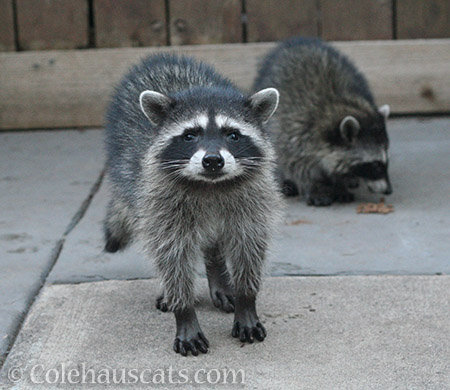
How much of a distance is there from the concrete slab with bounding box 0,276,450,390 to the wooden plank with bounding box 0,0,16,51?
3.31 metres

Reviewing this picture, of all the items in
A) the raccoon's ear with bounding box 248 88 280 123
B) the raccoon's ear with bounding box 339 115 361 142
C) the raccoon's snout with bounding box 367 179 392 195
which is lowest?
the raccoon's snout with bounding box 367 179 392 195

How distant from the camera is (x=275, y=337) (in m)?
3.25

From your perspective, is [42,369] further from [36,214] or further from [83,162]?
[83,162]

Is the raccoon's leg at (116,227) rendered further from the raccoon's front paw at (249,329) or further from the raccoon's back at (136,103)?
the raccoon's front paw at (249,329)

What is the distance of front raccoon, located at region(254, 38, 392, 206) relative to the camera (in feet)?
17.2

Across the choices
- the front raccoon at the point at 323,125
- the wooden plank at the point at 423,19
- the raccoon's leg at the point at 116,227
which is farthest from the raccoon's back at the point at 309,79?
the raccoon's leg at the point at 116,227

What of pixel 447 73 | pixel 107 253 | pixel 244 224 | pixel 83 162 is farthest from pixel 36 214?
pixel 447 73

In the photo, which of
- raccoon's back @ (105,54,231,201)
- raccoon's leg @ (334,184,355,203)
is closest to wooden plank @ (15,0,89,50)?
raccoon's leg @ (334,184,355,203)

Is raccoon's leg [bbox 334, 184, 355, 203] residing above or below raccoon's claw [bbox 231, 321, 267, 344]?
above

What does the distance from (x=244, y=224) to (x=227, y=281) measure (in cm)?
49

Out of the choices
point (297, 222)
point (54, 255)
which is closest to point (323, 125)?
point (297, 222)

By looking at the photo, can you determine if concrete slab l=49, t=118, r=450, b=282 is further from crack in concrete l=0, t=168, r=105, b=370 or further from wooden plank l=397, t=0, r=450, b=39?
wooden plank l=397, t=0, r=450, b=39

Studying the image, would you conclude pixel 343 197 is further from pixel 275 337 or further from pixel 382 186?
pixel 275 337

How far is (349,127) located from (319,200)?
0.49 metres
